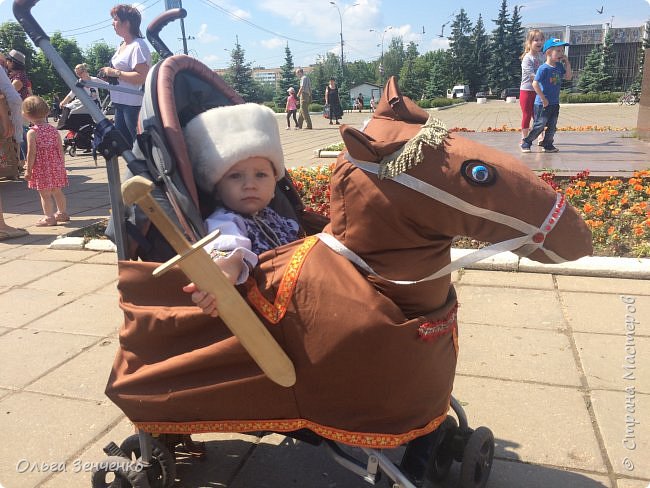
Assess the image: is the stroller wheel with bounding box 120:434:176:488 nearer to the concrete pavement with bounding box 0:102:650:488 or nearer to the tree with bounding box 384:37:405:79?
the concrete pavement with bounding box 0:102:650:488

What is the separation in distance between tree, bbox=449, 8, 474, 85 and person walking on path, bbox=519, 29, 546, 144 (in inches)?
2089

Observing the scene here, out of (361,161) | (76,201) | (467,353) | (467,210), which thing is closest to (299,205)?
(361,161)

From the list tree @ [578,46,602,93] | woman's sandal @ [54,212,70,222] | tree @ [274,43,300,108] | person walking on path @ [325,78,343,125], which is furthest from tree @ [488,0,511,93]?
woman's sandal @ [54,212,70,222]

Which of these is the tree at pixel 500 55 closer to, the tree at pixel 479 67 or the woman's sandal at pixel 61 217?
the tree at pixel 479 67

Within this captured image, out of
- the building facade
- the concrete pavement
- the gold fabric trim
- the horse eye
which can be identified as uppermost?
the building facade

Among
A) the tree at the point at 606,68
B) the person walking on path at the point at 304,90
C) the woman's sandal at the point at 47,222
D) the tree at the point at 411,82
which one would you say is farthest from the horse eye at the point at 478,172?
the tree at the point at 606,68

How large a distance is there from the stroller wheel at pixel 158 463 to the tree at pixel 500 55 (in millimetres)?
58553

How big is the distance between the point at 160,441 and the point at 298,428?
643 mm

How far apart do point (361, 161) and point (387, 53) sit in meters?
98.9

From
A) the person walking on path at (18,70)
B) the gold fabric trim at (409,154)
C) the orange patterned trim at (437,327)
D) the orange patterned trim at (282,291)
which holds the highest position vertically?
the person walking on path at (18,70)

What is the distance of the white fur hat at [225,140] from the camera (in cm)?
194

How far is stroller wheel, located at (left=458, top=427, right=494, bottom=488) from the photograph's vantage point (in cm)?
189

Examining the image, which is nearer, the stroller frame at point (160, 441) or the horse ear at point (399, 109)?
the horse ear at point (399, 109)

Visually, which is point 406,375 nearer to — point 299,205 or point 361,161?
point 361,161
